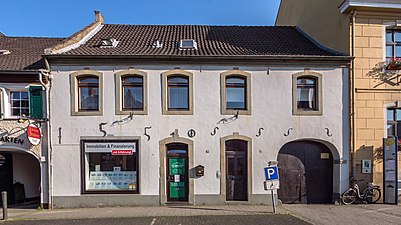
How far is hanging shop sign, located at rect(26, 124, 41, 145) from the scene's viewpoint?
36.2 ft

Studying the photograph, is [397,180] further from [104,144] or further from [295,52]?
[104,144]

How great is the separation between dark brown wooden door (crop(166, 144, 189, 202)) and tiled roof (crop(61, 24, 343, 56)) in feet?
13.0

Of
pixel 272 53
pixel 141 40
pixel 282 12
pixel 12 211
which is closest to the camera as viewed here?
pixel 12 211

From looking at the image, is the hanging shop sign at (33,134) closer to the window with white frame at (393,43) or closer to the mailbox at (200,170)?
the mailbox at (200,170)

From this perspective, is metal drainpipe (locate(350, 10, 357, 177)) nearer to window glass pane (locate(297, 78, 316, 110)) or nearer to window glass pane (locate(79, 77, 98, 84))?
window glass pane (locate(297, 78, 316, 110))

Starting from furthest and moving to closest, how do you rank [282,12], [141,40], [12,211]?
[282,12] < [141,40] < [12,211]

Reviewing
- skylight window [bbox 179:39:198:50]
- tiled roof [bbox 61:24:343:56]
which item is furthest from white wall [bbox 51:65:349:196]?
skylight window [bbox 179:39:198:50]

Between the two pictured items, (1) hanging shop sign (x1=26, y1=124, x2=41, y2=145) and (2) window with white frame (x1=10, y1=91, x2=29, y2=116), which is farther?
(2) window with white frame (x1=10, y1=91, x2=29, y2=116)

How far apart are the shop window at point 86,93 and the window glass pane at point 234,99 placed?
203 inches

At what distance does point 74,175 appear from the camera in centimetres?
1167

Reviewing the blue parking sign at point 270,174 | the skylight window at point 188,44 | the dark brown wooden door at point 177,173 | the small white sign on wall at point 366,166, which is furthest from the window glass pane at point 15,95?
the small white sign on wall at point 366,166

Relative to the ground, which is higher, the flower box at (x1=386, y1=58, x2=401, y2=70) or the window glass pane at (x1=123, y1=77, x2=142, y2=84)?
the flower box at (x1=386, y1=58, x2=401, y2=70)

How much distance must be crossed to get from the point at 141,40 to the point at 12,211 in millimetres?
8855

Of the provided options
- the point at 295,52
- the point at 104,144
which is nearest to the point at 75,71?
the point at 104,144
